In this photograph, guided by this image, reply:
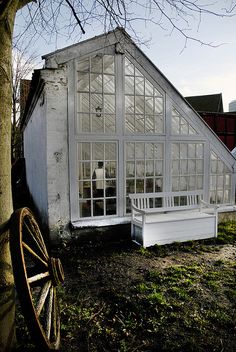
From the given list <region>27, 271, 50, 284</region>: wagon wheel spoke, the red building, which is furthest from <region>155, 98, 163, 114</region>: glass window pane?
the red building

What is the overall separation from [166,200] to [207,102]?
71.8ft

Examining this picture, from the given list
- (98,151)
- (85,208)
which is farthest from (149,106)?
(85,208)

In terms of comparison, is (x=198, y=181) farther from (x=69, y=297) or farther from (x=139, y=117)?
(x=69, y=297)

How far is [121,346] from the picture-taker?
2.86 metres

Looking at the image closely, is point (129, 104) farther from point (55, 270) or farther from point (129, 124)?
point (55, 270)

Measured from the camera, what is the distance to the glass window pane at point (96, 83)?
6.49 meters

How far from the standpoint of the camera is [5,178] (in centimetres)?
238

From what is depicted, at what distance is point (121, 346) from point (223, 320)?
4.75 feet

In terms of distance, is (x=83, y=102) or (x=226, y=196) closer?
(x=83, y=102)

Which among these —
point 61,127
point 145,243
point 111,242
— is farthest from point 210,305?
point 61,127

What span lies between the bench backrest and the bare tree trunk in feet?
14.7

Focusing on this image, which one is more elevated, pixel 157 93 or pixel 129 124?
pixel 157 93

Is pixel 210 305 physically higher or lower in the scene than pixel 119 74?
lower

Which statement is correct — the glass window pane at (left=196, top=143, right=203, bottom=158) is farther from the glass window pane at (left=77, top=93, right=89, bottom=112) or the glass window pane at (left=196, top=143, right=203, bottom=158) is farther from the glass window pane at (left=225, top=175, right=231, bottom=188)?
the glass window pane at (left=77, top=93, right=89, bottom=112)
